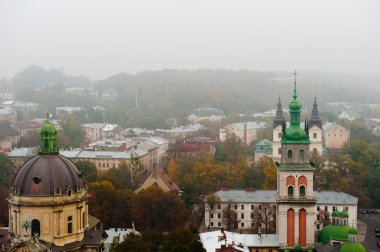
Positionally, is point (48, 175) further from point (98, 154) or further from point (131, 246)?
point (98, 154)

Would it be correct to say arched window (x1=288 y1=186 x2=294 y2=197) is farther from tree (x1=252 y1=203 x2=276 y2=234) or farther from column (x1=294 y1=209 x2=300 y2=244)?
tree (x1=252 y1=203 x2=276 y2=234)

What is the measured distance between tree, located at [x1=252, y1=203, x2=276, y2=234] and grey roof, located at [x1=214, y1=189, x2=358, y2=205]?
0.98 meters

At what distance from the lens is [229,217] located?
7188 centimetres

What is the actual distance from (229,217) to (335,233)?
17.0 m

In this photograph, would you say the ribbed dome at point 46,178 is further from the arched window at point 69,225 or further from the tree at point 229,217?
the tree at point 229,217

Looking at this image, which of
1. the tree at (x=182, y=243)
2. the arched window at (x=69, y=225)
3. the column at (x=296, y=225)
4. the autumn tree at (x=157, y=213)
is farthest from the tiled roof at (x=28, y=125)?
the arched window at (x=69, y=225)

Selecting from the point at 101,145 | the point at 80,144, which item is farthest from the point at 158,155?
the point at 80,144

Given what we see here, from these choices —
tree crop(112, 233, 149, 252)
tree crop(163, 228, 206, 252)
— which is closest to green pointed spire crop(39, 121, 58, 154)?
tree crop(112, 233, 149, 252)

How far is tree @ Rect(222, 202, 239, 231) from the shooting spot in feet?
236

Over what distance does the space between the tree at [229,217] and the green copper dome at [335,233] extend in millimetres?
15039

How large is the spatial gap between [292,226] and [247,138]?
97.8 metres

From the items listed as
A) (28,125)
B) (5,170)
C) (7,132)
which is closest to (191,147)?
(5,170)

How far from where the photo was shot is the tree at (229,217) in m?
72.1

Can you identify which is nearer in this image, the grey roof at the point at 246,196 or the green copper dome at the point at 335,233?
the green copper dome at the point at 335,233
